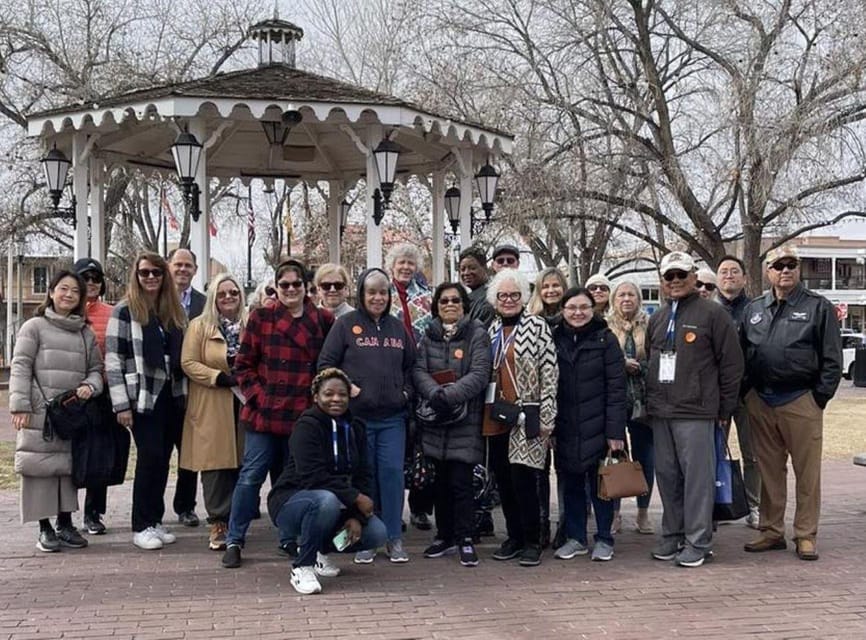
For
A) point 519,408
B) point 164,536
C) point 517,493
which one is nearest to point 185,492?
point 164,536

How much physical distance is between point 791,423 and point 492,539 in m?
2.34

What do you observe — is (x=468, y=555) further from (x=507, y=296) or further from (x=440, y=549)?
(x=507, y=296)

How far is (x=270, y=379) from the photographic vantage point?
6.29 metres

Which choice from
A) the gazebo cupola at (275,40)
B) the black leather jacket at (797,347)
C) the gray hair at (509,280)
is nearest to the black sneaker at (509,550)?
the gray hair at (509,280)

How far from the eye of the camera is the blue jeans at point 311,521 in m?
Answer: 5.77

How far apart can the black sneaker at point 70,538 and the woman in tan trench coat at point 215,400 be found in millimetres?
966

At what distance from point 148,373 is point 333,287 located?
1.43 m

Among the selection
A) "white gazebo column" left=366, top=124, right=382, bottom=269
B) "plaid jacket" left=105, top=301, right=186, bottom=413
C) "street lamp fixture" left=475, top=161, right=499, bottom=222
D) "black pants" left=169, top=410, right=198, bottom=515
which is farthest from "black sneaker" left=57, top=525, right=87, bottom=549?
"street lamp fixture" left=475, top=161, right=499, bottom=222

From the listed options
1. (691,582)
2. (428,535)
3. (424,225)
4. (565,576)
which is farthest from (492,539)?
(424,225)

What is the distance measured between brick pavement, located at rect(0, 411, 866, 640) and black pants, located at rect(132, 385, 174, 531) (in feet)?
0.93

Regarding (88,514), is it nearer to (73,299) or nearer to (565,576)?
(73,299)

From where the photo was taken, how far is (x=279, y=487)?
6043mm

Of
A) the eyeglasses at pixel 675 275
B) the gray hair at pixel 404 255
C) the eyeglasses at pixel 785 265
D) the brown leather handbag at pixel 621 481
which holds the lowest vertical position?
the brown leather handbag at pixel 621 481

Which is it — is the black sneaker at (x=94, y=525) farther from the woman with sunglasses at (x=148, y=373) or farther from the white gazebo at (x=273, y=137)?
the white gazebo at (x=273, y=137)
